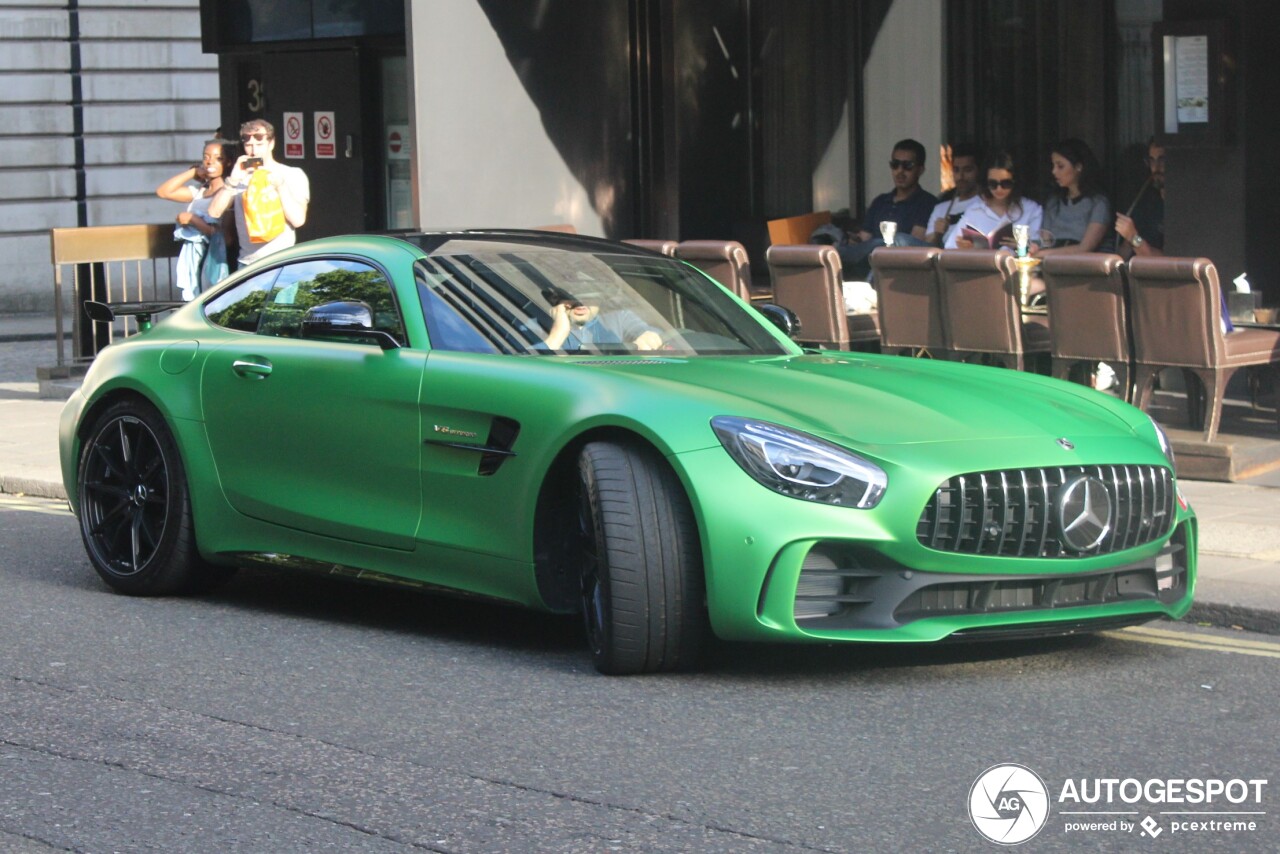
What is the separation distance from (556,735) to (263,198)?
7890 millimetres

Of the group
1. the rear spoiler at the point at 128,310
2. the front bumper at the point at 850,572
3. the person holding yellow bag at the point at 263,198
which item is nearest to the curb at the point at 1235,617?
the front bumper at the point at 850,572

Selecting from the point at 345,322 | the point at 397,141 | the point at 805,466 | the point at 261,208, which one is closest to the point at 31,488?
the point at 261,208

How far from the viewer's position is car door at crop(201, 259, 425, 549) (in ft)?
22.3

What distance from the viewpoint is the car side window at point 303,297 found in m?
7.08

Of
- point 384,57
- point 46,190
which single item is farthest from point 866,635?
point 46,190

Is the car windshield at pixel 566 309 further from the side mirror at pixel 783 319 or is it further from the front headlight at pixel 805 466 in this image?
the front headlight at pixel 805 466

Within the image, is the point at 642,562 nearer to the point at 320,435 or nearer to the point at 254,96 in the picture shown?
the point at 320,435

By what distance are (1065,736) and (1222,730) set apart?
1.55ft

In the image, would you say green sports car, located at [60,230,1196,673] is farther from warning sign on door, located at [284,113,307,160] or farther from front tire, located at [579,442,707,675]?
warning sign on door, located at [284,113,307,160]

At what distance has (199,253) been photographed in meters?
14.5

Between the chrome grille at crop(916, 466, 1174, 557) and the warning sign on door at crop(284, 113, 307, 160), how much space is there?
1364 centimetres

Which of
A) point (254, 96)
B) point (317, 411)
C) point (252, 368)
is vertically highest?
point (254, 96)

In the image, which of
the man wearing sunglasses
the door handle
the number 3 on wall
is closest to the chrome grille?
the door handle

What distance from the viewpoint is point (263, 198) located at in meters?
12.7
